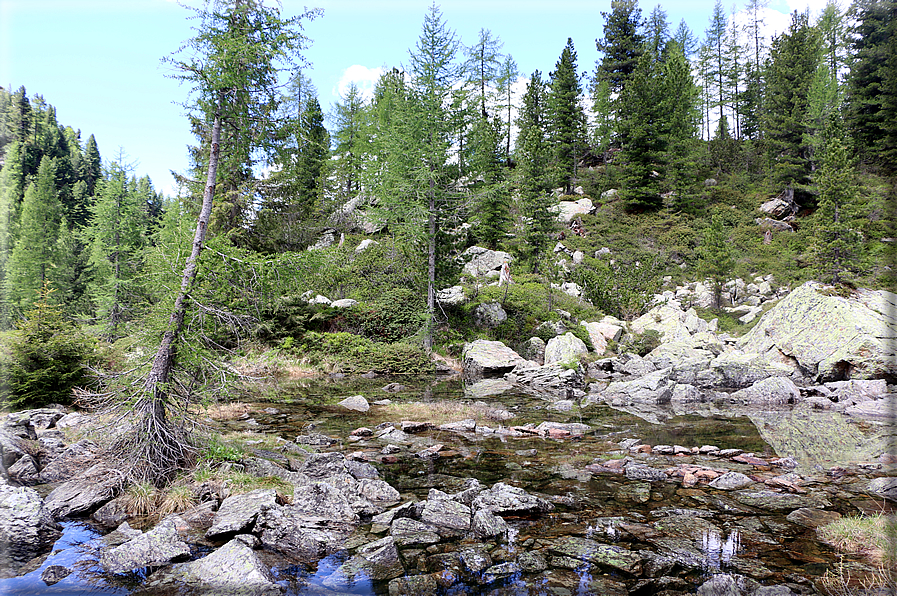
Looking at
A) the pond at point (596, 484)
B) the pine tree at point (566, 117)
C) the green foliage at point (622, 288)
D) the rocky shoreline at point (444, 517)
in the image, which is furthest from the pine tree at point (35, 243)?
the pine tree at point (566, 117)

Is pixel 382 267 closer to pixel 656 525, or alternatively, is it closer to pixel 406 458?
pixel 406 458

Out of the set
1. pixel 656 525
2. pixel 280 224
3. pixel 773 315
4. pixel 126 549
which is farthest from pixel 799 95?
pixel 126 549

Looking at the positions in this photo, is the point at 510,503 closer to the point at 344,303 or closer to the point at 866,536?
the point at 866,536

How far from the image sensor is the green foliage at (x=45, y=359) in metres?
11.7

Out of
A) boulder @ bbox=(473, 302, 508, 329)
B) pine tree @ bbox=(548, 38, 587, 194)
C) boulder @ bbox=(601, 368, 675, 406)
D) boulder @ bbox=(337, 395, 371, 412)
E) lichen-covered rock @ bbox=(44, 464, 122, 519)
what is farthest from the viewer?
pine tree @ bbox=(548, 38, 587, 194)

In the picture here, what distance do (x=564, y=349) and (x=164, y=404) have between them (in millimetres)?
19840

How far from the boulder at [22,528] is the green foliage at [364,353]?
57.7 ft

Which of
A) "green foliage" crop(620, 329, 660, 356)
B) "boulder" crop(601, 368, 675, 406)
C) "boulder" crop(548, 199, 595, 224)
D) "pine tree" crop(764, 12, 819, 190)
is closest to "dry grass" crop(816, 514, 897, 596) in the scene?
"boulder" crop(601, 368, 675, 406)

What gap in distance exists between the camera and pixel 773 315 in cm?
2247

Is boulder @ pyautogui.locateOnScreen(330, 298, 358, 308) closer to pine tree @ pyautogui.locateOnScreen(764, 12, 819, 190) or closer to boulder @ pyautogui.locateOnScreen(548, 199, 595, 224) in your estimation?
boulder @ pyautogui.locateOnScreen(548, 199, 595, 224)

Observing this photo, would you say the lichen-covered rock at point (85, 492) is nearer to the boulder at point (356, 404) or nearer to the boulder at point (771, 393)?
the boulder at point (356, 404)

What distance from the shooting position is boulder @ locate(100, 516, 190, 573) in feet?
16.8

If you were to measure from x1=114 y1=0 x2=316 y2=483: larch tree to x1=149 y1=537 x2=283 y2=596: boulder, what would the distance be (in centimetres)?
270

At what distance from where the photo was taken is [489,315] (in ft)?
91.1
